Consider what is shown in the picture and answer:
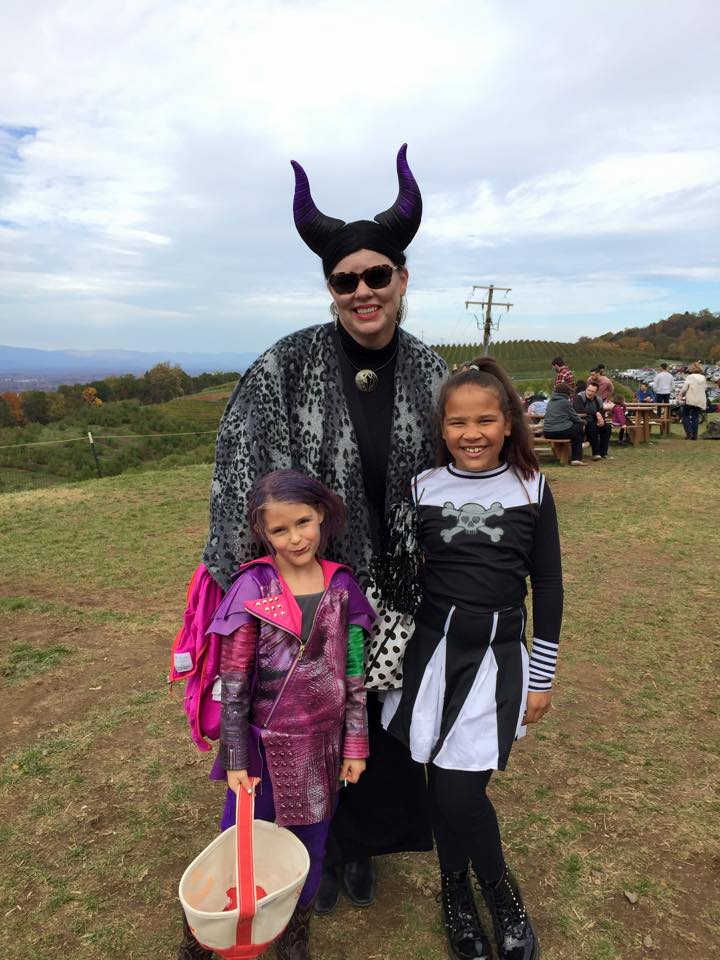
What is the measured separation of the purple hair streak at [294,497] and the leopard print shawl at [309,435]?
60mm

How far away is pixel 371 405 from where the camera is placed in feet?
6.21

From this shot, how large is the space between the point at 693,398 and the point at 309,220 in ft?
41.0

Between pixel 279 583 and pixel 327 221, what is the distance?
97cm

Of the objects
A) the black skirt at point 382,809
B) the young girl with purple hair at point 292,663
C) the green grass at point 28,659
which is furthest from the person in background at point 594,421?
the young girl with purple hair at point 292,663

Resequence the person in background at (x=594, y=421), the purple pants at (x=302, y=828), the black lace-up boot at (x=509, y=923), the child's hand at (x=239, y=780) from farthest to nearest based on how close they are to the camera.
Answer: the person in background at (x=594, y=421), the black lace-up boot at (x=509, y=923), the purple pants at (x=302, y=828), the child's hand at (x=239, y=780)

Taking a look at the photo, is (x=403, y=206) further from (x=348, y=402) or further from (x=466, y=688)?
(x=466, y=688)

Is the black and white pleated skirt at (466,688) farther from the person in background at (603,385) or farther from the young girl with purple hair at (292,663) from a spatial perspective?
the person in background at (603,385)

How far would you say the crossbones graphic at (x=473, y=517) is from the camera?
1710mm

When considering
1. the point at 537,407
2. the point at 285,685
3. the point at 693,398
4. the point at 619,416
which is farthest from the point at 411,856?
the point at 693,398

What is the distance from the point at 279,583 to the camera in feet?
5.35

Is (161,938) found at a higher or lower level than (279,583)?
lower

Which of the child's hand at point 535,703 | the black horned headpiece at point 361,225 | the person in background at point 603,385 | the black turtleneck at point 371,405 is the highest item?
the black horned headpiece at point 361,225

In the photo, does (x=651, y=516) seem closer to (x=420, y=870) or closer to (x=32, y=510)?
(x=420, y=870)

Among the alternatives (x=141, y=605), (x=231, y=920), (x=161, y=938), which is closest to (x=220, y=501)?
(x=231, y=920)
